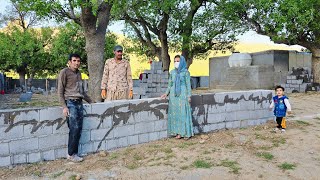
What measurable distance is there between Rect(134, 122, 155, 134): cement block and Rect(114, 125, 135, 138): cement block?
8 cm

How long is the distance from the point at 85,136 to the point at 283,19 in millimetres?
11949

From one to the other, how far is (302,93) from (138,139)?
1162 cm


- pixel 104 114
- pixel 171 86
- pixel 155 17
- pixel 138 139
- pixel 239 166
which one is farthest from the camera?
pixel 155 17

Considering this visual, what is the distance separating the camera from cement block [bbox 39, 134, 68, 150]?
4.50 meters

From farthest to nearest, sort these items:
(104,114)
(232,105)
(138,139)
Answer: (232,105) < (138,139) < (104,114)

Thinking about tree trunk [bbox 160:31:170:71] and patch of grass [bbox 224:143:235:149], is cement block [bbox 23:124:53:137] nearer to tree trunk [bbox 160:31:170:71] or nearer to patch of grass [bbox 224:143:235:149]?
patch of grass [bbox 224:143:235:149]

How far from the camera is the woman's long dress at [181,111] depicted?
5.62 meters

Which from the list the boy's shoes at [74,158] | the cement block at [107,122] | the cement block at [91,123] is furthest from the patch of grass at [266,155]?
the boy's shoes at [74,158]

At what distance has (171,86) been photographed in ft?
18.9

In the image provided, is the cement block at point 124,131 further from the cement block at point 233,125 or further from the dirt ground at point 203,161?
the cement block at point 233,125

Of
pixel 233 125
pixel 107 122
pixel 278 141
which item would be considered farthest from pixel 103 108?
pixel 278 141

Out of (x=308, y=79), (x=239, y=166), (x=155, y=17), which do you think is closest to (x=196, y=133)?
(x=239, y=166)

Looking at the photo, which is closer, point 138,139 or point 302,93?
point 138,139

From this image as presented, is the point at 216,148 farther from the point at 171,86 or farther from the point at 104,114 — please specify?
the point at 104,114
